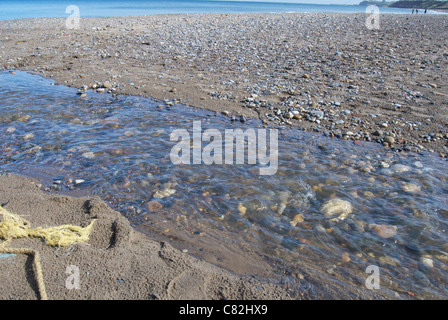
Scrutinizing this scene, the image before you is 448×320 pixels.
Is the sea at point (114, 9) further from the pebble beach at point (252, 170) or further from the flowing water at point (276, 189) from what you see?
the flowing water at point (276, 189)

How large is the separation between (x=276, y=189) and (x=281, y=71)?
7.29 metres

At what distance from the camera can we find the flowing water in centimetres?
408

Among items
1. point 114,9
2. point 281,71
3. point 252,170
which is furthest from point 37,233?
point 114,9

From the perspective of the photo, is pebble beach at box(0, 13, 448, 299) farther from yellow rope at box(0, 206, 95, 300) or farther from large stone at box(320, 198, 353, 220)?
yellow rope at box(0, 206, 95, 300)

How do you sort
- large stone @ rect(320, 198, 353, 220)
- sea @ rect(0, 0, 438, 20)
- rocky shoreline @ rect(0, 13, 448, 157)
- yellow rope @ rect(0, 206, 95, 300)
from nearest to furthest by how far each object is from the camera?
yellow rope @ rect(0, 206, 95, 300) < large stone @ rect(320, 198, 353, 220) < rocky shoreline @ rect(0, 13, 448, 157) < sea @ rect(0, 0, 438, 20)

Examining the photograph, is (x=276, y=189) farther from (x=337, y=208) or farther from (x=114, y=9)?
(x=114, y=9)

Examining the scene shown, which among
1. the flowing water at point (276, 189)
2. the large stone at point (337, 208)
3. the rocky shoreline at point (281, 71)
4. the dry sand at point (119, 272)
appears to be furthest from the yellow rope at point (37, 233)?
the rocky shoreline at point (281, 71)

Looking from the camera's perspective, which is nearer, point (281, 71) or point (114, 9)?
point (281, 71)

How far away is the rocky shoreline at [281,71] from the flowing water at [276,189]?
0.98m

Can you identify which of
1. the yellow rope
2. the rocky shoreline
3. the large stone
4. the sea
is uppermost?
the sea

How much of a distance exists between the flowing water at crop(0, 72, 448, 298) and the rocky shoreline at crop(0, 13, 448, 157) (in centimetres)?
98

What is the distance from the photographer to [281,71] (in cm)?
1139

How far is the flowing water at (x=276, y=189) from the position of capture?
4.08 meters

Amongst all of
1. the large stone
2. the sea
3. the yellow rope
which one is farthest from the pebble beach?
the sea
